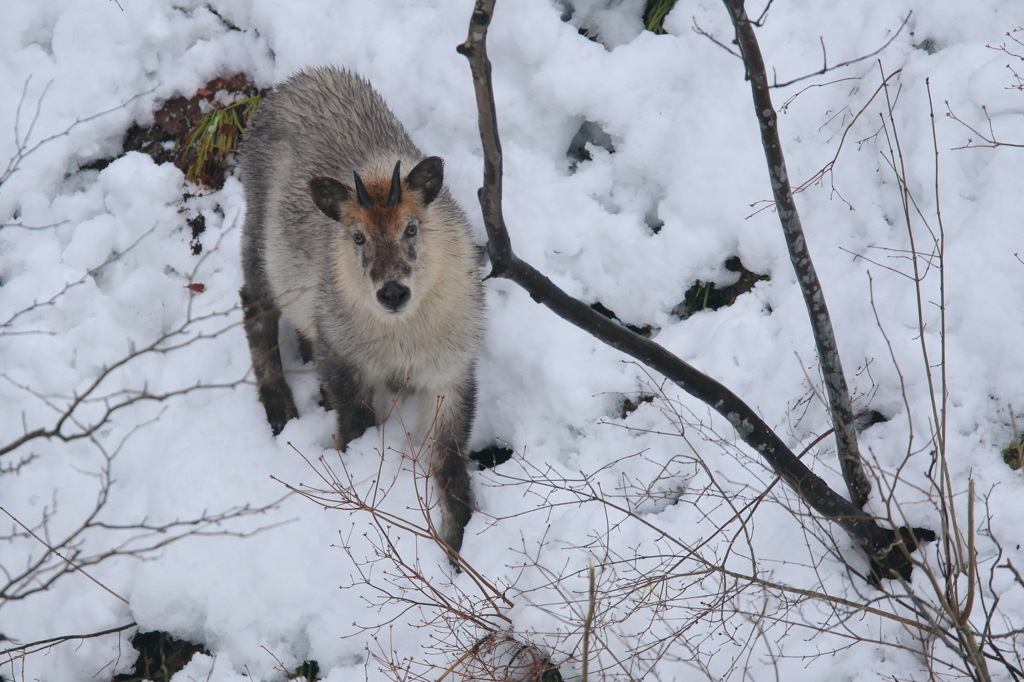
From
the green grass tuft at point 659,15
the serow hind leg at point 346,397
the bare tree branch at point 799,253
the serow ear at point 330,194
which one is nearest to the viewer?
the bare tree branch at point 799,253

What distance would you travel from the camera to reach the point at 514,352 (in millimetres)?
4398

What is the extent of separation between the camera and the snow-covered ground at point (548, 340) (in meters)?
3.36

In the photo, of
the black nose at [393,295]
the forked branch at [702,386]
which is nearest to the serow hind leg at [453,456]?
the black nose at [393,295]

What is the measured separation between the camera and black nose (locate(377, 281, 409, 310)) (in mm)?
3488

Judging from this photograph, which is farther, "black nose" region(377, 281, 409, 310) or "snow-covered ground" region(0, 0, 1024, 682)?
"black nose" region(377, 281, 409, 310)

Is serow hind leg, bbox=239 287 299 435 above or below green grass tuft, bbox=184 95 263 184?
below

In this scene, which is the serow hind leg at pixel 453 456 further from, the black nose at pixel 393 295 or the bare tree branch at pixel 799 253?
the bare tree branch at pixel 799 253

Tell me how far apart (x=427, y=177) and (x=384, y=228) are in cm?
38

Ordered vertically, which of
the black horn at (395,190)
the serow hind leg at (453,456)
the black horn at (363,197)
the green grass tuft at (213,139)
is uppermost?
the green grass tuft at (213,139)

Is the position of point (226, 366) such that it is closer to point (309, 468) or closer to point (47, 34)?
point (309, 468)

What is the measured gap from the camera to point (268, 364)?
4.68 meters

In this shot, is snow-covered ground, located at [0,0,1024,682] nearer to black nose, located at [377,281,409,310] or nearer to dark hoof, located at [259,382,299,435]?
dark hoof, located at [259,382,299,435]

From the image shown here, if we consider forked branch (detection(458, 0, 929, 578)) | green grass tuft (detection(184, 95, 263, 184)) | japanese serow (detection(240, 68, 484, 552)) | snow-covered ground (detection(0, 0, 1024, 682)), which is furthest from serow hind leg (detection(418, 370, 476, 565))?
green grass tuft (detection(184, 95, 263, 184))

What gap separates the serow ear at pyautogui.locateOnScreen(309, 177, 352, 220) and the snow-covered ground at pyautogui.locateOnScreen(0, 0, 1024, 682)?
0.75m
